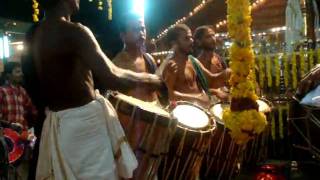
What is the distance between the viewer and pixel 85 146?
133 inches

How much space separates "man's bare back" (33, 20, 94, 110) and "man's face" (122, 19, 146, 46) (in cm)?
212

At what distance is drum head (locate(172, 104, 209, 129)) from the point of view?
509 cm

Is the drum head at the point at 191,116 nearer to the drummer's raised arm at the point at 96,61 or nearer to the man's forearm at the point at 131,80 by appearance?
the man's forearm at the point at 131,80

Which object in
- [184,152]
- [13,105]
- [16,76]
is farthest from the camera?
[16,76]

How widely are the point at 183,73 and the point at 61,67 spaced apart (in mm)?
3240

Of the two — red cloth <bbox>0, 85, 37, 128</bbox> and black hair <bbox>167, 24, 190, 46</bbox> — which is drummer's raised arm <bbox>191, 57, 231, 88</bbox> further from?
red cloth <bbox>0, 85, 37, 128</bbox>

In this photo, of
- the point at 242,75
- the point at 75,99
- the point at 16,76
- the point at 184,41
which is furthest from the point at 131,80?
the point at 16,76

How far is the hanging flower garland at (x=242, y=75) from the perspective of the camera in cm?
427

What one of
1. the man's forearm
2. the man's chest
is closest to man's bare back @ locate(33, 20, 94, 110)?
the man's forearm

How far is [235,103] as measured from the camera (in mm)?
4406

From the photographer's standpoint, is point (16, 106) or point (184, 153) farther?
point (16, 106)

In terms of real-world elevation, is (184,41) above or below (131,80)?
above

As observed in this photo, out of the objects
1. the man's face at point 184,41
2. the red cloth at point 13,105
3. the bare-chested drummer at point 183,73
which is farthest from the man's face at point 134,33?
the red cloth at point 13,105

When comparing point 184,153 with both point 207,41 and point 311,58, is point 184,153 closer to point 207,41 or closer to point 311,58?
point 207,41
